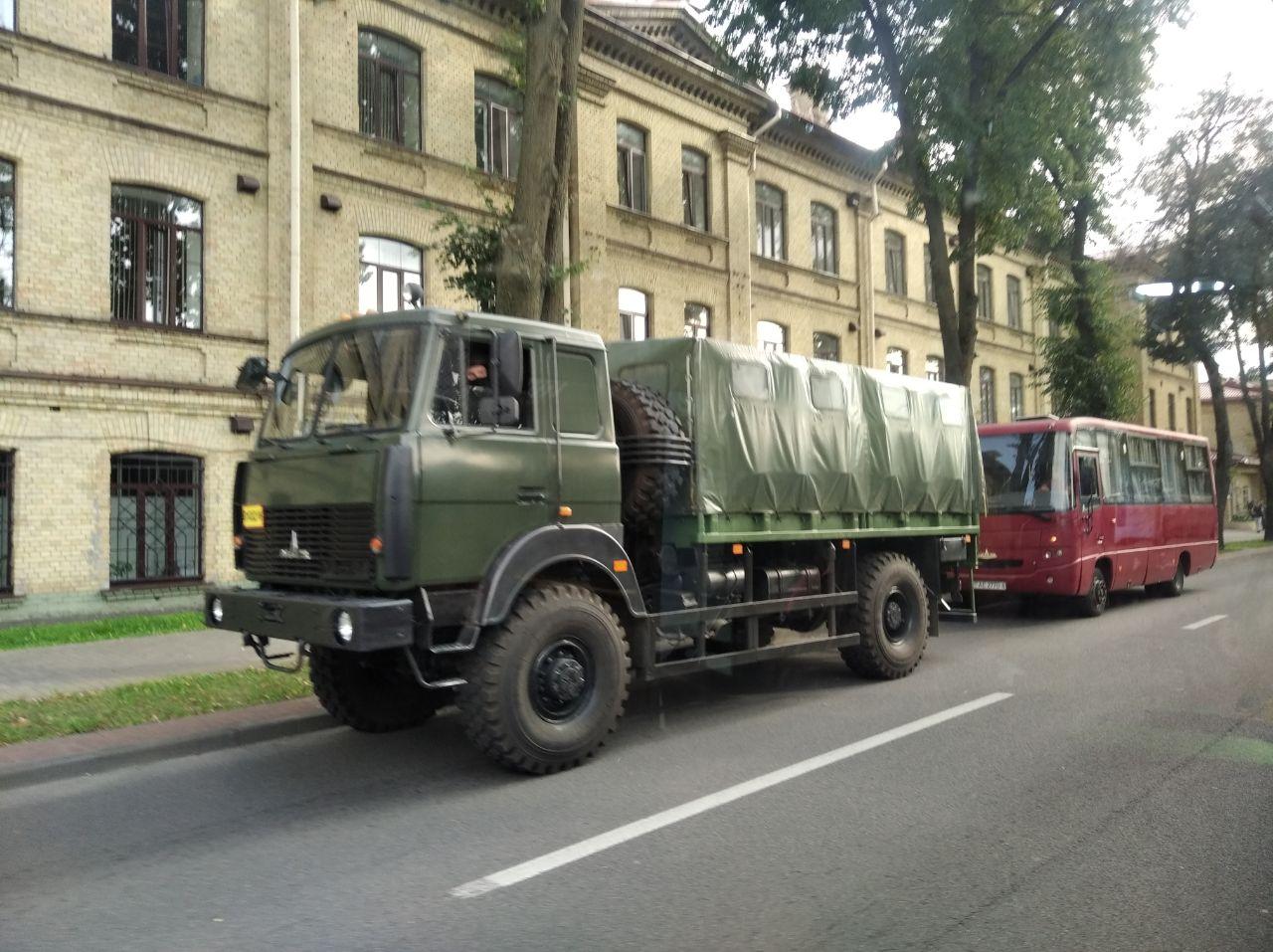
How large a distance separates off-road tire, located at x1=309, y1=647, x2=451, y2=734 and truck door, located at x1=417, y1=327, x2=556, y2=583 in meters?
1.38

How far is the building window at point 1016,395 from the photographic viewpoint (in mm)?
35875

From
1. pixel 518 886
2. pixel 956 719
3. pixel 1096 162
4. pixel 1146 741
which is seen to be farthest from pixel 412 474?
pixel 1096 162

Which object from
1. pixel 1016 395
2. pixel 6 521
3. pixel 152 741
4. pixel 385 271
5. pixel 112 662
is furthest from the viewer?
pixel 1016 395

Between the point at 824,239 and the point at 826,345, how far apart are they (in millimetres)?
2770

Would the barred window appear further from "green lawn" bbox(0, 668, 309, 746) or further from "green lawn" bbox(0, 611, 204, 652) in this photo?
"green lawn" bbox(0, 668, 309, 746)

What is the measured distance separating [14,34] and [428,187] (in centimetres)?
608

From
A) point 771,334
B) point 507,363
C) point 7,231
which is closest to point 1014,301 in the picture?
point 771,334

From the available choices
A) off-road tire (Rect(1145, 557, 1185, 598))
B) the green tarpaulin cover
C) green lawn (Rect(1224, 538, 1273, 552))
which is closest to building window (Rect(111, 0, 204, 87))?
the green tarpaulin cover

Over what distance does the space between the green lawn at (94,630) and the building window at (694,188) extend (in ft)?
45.7

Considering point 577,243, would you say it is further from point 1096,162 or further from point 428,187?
point 1096,162

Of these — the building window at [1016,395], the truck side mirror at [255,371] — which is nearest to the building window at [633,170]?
the truck side mirror at [255,371]

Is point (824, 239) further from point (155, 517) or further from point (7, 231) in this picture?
point (7, 231)

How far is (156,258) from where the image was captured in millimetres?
14164

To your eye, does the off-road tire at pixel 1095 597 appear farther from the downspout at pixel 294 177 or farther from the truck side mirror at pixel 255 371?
the downspout at pixel 294 177
